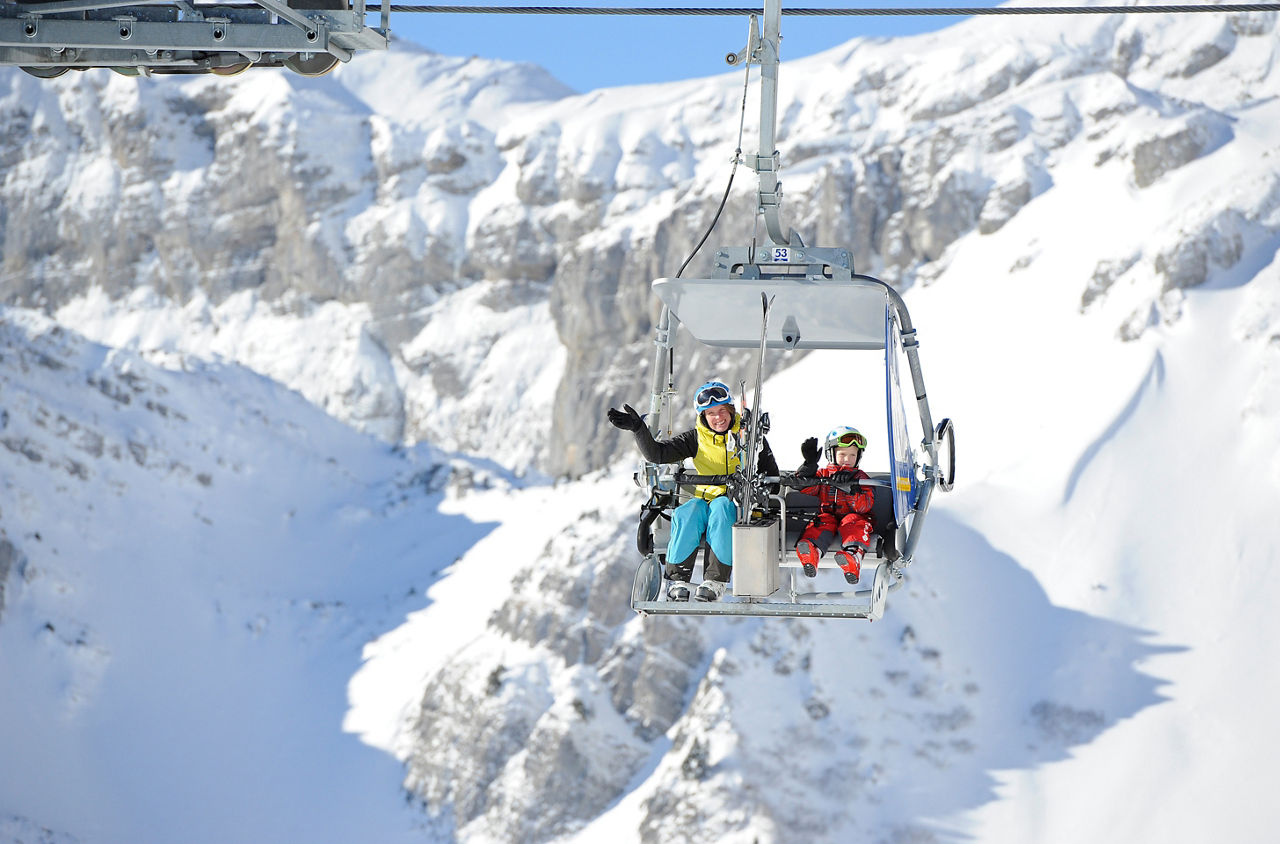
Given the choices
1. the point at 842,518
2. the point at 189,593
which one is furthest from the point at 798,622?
the point at 842,518

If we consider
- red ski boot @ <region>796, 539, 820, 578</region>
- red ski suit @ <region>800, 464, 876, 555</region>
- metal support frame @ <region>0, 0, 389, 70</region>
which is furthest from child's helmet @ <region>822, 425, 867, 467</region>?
metal support frame @ <region>0, 0, 389, 70</region>

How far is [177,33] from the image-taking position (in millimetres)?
9766

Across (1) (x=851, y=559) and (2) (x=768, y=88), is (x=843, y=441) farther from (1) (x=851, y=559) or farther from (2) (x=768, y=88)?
(2) (x=768, y=88)

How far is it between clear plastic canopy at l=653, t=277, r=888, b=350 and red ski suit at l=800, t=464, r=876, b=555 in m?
1.03

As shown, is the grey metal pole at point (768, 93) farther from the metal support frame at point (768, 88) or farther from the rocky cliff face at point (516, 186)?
the rocky cliff face at point (516, 186)

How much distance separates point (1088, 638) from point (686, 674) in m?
10.8

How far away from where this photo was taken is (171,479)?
62.9 metres

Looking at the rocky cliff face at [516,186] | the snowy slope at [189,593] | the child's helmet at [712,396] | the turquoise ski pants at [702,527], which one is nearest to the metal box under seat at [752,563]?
the turquoise ski pants at [702,527]

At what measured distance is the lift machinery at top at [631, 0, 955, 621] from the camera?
10.0 m

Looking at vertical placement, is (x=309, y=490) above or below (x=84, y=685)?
above

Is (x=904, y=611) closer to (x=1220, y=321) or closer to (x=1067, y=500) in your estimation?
(x=1067, y=500)

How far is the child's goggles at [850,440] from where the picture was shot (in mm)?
11711

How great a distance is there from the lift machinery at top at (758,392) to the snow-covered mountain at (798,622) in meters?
29.9

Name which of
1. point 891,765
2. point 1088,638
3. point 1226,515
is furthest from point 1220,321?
point 891,765
